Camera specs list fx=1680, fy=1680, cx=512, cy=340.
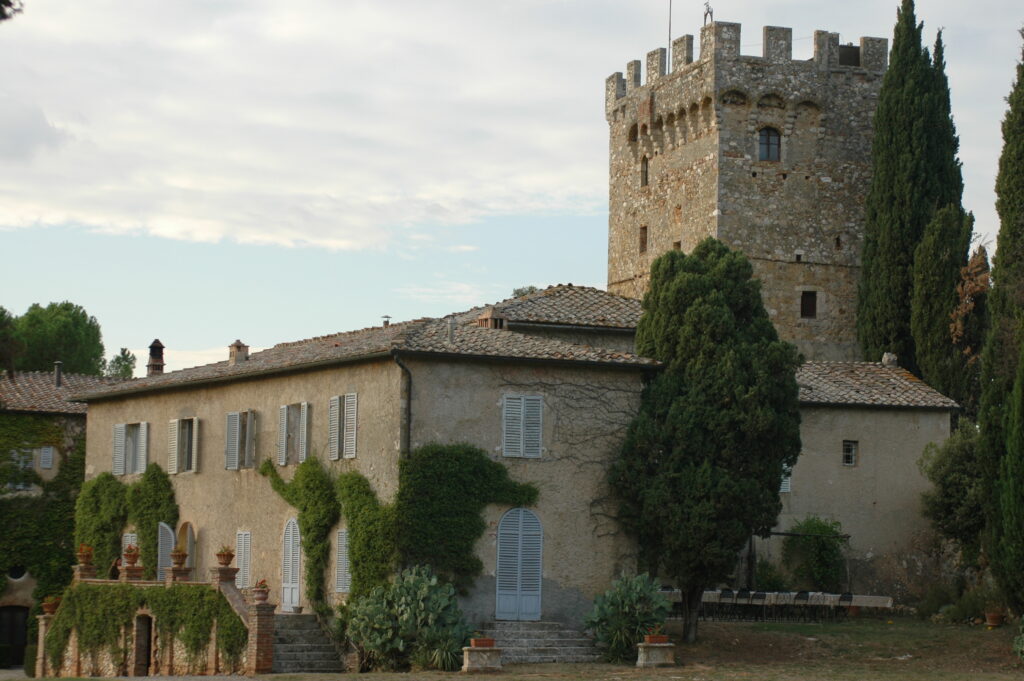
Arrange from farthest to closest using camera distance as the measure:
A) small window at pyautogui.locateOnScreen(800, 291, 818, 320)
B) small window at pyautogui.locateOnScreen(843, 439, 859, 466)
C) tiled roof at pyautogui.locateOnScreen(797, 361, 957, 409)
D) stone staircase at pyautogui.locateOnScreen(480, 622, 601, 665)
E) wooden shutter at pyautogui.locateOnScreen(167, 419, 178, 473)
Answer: small window at pyautogui.locateOnScreen(800, 291, 818, 320), small window at pyautogui.locateOnScreen(843, 439, 859, 466), tiled roof at pyautogui.locateOnScreen(797, 361, 957, 409), wooden shutter at pyautogui.locateOnScreen(167, 419, 178, 473), stone staircase at pyautogui.locateOnScreen(480, 622, 601, 665)

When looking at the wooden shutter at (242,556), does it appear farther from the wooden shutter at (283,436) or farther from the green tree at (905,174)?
the green tree at (905,174)

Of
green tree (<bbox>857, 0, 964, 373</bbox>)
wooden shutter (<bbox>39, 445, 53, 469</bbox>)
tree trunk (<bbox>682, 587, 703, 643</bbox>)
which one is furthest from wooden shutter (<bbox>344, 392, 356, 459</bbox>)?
green tree (<bbox>857, 0, 964, 373</bbox>)

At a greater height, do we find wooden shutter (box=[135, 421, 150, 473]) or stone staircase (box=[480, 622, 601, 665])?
wooden shutter (box=[135, 421, 150, 473])

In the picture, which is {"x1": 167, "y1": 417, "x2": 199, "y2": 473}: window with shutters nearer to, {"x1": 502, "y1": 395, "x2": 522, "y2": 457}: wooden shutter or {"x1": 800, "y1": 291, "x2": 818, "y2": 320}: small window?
{"x1": 502, "y1": 395, "x2": 522, "y2": 457}: wooden shutter

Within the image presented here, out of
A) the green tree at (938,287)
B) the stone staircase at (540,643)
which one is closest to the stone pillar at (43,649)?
the stone staircase at (540,643)

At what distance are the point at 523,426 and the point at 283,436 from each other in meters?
5.99

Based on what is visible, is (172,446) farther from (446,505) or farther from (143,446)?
(446,505)

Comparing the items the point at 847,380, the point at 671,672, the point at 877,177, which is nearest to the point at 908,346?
the point at 877,177

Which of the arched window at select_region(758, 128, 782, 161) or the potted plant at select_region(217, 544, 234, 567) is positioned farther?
the arched window at select_region(758, 128, 782, 161)

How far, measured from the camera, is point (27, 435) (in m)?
51.5

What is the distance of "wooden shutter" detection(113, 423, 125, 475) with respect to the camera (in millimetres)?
42000

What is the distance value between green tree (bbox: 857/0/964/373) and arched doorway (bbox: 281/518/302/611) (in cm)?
2270

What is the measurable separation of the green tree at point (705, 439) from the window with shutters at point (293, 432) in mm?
6486

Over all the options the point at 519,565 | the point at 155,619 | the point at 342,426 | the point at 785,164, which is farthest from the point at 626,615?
the point at 785,164
